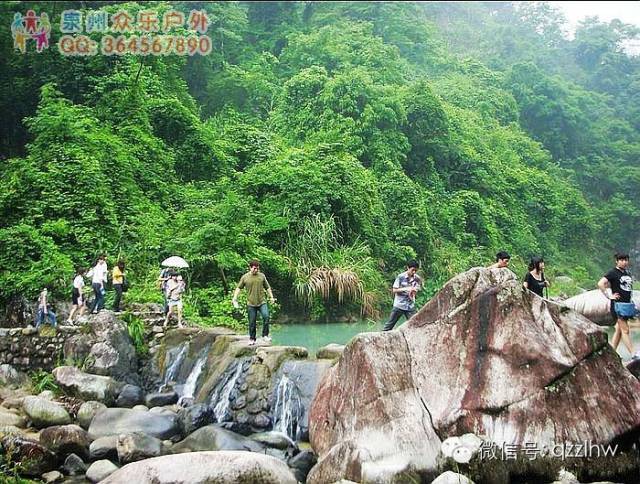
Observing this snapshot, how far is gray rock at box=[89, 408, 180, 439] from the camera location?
8.94 m

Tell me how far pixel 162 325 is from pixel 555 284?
18737 millimetres

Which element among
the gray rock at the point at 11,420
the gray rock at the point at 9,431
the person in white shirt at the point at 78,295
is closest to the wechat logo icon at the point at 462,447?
the gray rock at the point at 9,431

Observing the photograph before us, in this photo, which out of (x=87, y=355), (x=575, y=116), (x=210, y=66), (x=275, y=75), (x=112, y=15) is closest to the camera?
(x=87, y=355)

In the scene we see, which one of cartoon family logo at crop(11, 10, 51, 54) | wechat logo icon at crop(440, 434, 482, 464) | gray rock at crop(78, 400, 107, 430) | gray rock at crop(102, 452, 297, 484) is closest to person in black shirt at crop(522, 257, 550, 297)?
wechat logo icon at crop(440, 434, 482, 464)

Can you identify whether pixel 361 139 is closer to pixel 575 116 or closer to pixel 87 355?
pixel 87 355

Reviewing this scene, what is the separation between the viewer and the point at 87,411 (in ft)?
32.0

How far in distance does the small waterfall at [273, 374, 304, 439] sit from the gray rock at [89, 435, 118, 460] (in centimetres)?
223

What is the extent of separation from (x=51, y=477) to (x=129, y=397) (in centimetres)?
311

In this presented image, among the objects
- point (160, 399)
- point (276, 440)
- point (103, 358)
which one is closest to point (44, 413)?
point (160, 399)

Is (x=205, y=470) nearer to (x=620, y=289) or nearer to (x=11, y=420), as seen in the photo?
(x=11, y=420)

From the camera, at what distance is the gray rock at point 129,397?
10516mm

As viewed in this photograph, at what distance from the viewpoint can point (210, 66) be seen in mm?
29812

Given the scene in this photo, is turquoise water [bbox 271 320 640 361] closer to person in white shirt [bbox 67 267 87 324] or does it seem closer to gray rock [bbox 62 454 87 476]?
person in white shirt [bbox 67 267 87 324]

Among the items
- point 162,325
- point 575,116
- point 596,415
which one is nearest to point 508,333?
point 596,415
